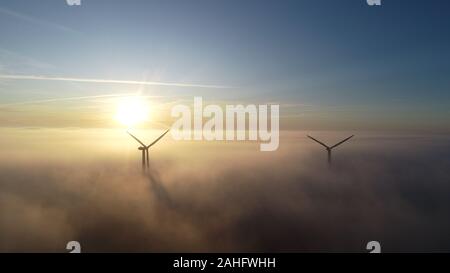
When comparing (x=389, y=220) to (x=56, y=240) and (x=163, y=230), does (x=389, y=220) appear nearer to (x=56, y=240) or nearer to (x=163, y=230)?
(x=163, y=230)
